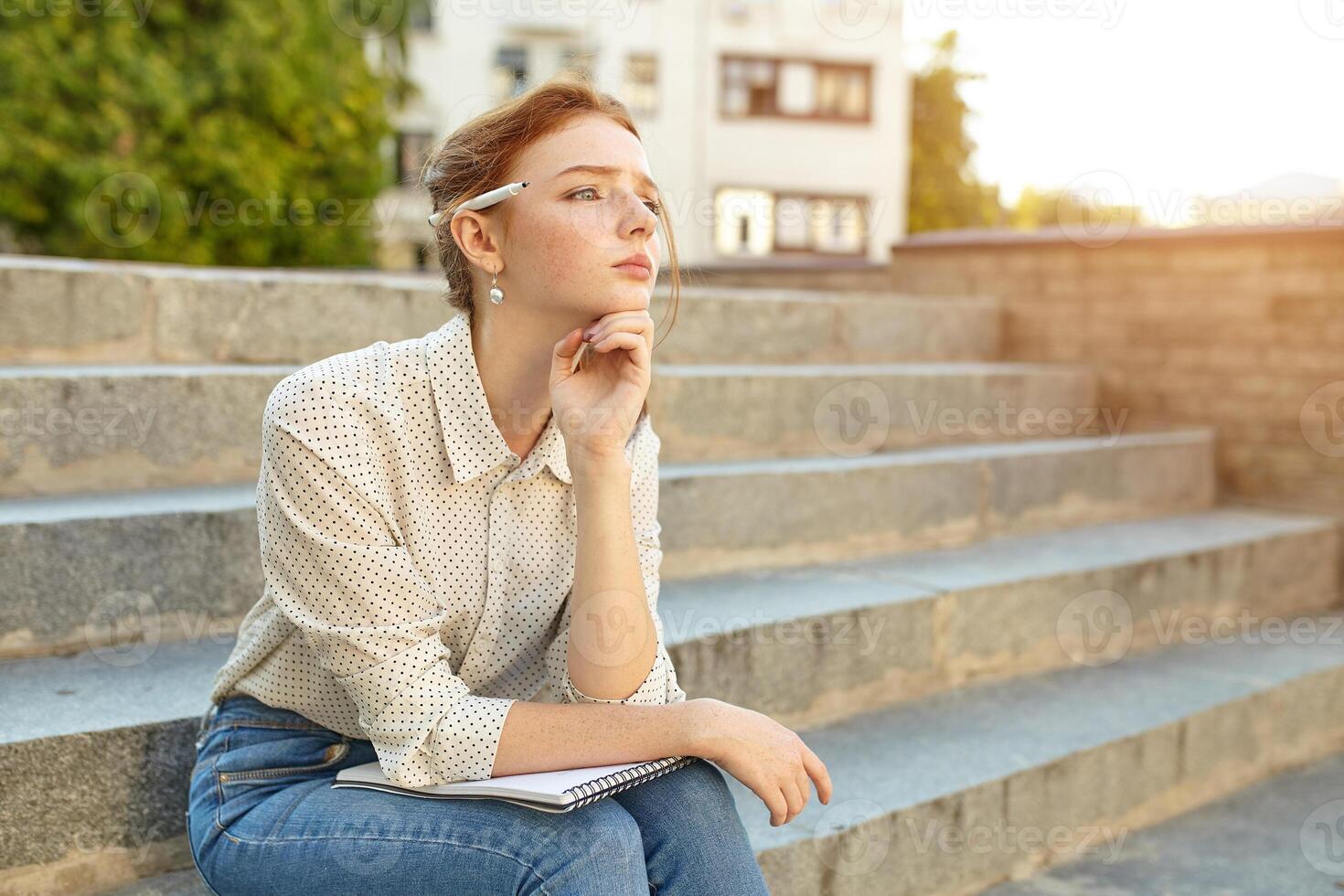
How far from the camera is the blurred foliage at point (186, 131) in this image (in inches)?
356

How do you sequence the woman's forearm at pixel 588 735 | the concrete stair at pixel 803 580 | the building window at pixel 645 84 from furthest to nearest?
the building window at pixel 645 84, the concrete stair at pixel 803 580, the woman's forearm at pixel 588 735

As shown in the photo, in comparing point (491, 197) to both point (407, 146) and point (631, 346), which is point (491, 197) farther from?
point (407, 146)

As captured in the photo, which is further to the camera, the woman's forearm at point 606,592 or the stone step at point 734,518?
the stone step at point 734,518

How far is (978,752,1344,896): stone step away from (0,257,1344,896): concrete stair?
0.08 metres

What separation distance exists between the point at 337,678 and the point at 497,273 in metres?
0.67

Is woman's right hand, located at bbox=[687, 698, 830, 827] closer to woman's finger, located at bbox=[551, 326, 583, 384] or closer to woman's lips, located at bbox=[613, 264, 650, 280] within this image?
woman's finger, located at bbox=[551, 326, 583, 384]

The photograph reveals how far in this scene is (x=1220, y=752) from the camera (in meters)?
3.17

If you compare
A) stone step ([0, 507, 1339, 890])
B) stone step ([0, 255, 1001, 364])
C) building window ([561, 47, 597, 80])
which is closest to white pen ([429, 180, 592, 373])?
building window ([561, 47, 597, 80])

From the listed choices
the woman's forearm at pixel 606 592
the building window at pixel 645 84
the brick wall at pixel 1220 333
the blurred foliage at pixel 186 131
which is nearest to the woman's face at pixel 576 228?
the woman's forearm at pixel 606 592

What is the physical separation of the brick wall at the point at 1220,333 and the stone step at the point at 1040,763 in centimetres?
112

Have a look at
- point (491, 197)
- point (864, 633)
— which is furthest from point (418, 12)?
point (491, 197)

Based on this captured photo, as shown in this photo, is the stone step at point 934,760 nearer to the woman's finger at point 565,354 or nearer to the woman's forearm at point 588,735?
the woman's forearm at point 588,735

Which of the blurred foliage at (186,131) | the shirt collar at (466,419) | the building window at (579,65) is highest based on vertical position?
the blurred foliage at (186,131)

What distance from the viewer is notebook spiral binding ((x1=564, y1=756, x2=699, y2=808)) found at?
1.54m
